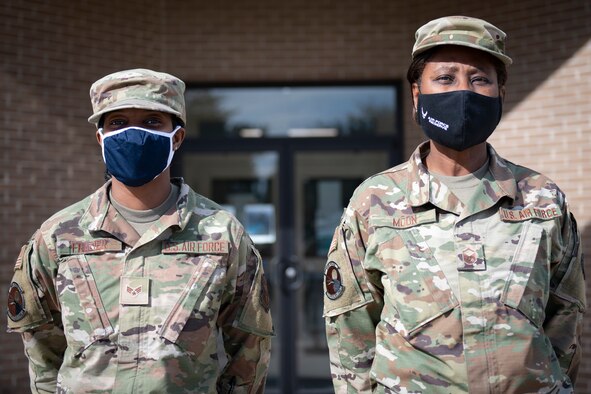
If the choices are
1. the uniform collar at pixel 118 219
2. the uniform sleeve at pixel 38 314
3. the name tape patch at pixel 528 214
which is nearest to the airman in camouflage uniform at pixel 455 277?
the name tape patch at pixel 528 214

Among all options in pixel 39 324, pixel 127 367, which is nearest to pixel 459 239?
pixel 127 367

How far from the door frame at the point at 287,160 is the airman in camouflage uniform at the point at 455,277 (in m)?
3.88

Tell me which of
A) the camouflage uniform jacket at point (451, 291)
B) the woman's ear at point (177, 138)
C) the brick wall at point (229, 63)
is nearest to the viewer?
the camouflage uniform jacket at point (451, 291)

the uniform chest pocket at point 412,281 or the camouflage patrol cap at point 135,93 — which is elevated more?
the camouflage patrol cap at point 135,93

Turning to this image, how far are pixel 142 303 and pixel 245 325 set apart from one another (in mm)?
413

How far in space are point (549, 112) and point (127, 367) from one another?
4367 millimetres

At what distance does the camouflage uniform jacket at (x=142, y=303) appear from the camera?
2.33 m

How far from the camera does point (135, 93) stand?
2455mm

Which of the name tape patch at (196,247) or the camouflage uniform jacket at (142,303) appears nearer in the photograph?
the camouflage uniform jacket at (142,303)

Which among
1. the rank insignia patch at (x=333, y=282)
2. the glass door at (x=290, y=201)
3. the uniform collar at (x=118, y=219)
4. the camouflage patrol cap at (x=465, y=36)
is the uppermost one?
the camouflage patrol cap at (x=465, y=36)

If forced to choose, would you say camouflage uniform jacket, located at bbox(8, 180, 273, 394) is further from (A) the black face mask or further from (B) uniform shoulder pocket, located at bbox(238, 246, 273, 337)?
(A) the black face mask

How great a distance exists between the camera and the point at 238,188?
6.41 m

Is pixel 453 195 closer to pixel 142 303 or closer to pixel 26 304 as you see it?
pixel 142 303

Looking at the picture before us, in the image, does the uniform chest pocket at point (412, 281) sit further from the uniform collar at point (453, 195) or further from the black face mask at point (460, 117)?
the black face mask at point (460, 117)
